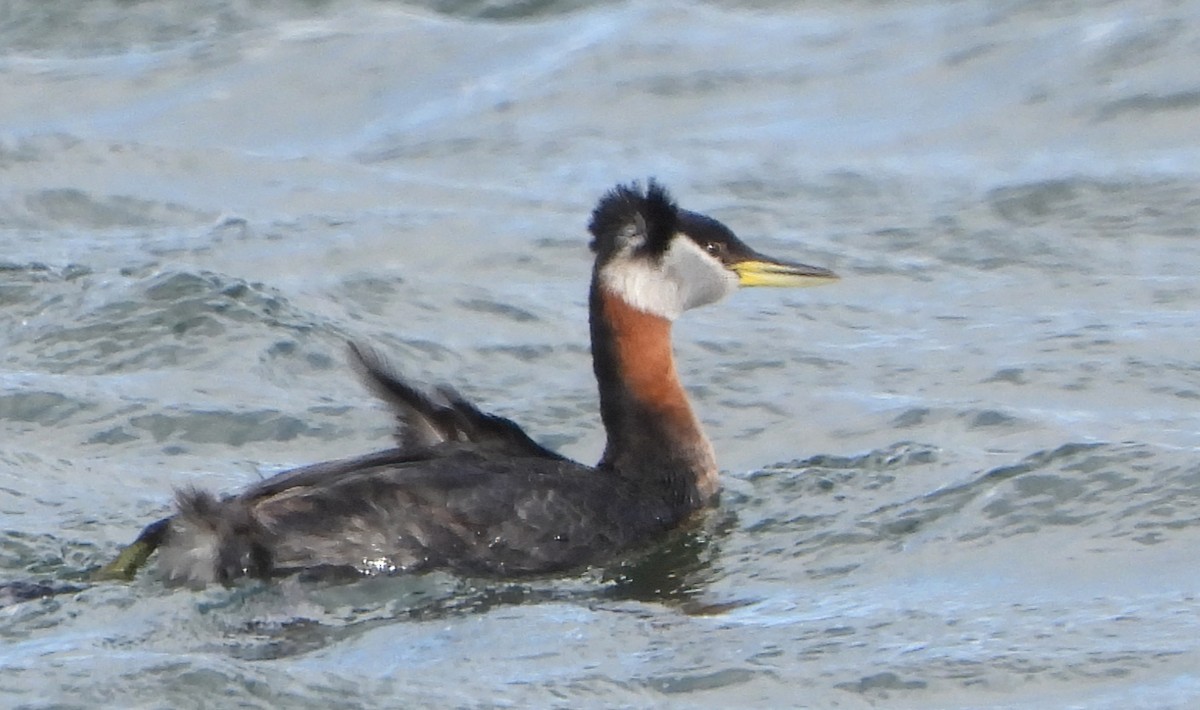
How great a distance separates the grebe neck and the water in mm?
305

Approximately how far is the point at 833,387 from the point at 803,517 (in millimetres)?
1909

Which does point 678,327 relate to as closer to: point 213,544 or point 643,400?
point 643,400

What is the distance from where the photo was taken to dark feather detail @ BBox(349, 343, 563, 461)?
28.5 ft

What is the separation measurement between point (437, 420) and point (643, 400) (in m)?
0.91

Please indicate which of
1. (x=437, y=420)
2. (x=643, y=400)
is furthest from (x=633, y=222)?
(x=437, y=420)

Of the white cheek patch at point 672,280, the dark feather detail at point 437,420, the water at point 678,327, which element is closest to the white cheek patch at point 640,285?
the white cheek patch at point 672,280

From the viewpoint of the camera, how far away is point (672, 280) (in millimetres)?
9234

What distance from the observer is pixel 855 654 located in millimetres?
7379

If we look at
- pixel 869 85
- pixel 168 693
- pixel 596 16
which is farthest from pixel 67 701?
pixel 596 16

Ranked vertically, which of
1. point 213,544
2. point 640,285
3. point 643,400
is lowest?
point 213,544

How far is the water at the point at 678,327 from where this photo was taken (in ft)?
24.3

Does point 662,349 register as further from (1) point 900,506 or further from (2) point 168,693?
(2) point 168,693

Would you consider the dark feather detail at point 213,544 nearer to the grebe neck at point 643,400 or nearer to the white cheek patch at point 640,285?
the grebe neck at point 643,400

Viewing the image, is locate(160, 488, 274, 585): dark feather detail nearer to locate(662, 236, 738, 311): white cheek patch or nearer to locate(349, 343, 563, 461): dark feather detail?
locate(349, 343, 563, 461): dark feather detail
